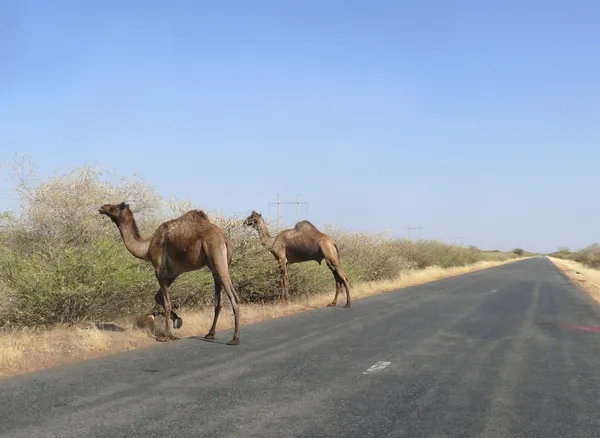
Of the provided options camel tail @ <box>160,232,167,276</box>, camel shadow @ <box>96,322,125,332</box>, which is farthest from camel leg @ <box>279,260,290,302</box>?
camel tail @ <box>160,232,167,276</box>

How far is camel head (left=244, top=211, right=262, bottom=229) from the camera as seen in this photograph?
16.1m

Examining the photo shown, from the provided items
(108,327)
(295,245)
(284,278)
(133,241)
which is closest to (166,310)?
(133,241)

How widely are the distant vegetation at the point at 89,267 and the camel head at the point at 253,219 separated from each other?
26cm

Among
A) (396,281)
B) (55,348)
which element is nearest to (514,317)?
(55,348)

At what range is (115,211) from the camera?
10.3 m

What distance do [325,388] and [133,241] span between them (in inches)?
213

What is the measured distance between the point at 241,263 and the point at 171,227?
20.1ft

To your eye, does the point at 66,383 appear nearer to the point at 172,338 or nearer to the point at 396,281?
the point at 172,338

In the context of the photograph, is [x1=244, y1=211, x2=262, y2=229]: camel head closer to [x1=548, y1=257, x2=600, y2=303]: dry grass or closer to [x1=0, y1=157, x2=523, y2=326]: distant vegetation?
[x1=0, y1=157, x2=523, y2=326]: distant vegetation

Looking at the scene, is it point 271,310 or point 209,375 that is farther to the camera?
point 271,310

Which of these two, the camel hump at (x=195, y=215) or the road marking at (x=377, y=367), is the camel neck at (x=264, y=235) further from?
the road marking at (x=377, y=367)

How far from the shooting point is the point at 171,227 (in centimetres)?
991

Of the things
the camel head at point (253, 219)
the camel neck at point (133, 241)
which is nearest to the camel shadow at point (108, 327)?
the camel neck at point (133, 241)

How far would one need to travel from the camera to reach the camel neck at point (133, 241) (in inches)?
398
